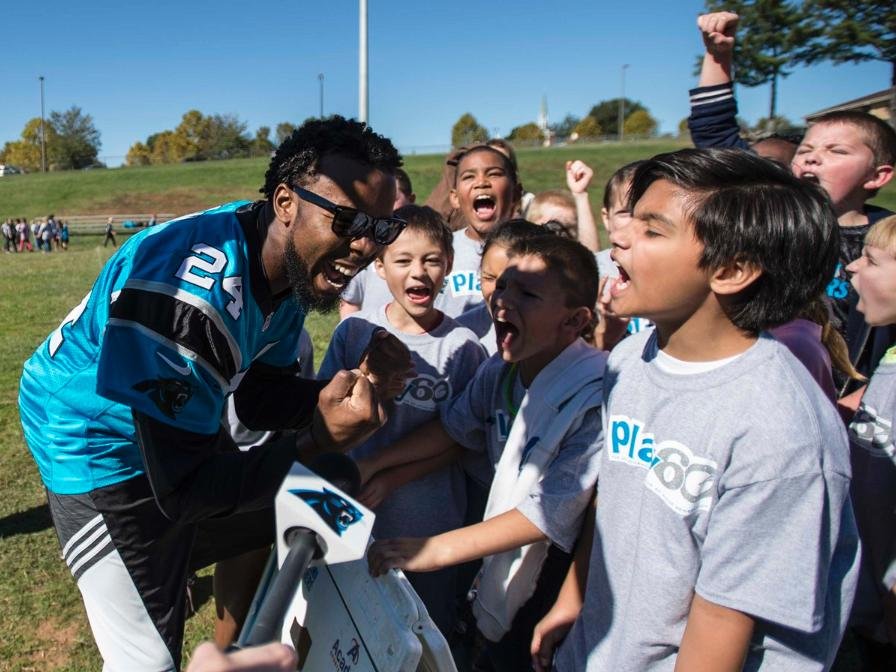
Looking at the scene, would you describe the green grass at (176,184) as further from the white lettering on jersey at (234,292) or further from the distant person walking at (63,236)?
the white lettering on jersey at (234,292)

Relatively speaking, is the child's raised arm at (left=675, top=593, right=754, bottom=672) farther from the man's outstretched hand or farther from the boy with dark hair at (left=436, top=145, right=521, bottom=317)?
the boy with dark hair at (left=436, top=145, right=521, bottom=317)

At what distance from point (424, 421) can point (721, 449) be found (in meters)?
1.48

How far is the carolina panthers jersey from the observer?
6.06 feet

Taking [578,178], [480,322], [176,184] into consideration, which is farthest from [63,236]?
[480,322]

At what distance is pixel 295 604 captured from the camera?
1617mm

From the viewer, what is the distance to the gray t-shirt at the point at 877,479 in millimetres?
2426

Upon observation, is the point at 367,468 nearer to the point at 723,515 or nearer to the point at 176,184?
the point at 723,515

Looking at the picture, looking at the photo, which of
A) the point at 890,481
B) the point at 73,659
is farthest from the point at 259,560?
the point at 890,481

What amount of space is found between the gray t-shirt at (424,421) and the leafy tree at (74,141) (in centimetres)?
8929

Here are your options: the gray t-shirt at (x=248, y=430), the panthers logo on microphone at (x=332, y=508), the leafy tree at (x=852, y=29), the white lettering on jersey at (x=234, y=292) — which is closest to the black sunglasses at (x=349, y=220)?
the white lettering on jersey at (x=234, y=292)

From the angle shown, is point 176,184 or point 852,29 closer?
point 852,29

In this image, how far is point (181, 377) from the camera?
6.14 ft

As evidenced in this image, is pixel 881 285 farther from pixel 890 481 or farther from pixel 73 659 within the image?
pixel 73 659

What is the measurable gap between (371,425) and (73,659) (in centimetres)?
223
